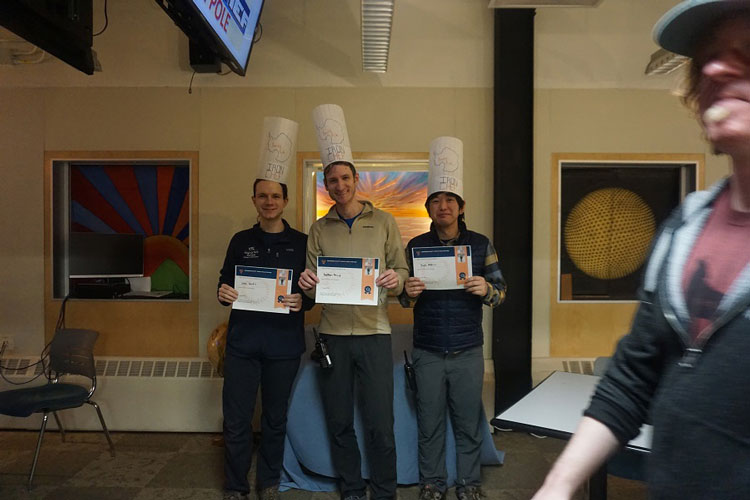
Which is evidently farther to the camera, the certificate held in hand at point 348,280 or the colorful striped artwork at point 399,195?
the colorful striped artwork at point 399,195

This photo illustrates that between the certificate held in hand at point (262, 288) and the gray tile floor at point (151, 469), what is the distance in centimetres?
118

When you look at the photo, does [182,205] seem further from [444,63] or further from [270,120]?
[444,63]

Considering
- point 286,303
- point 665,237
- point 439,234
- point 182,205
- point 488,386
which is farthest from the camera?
point 182,205

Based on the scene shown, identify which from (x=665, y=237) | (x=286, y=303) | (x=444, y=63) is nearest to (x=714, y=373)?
(x=665, y=237)

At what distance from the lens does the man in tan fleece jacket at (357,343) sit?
2.58m

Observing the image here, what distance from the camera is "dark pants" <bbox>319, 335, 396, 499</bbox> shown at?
8.45ft

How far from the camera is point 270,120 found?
2.91 meters

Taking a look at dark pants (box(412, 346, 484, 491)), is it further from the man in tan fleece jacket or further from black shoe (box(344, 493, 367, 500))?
black shoe (box(344, 493, 367, 500))

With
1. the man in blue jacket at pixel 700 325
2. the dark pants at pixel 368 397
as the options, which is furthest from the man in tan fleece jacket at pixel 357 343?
the man in blue jacket at pixel 700 325

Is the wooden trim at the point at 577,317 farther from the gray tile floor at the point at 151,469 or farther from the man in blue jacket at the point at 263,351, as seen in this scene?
the man in blue jacket at the point at 263,351

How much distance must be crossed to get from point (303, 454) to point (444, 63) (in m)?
3.04

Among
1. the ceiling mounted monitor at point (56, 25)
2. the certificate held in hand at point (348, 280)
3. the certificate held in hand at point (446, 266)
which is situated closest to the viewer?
the ceiling mounted monitor at point (56, 25)

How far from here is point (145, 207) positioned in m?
3.97

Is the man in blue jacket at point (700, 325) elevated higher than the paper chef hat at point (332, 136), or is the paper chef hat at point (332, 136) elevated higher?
the paper chef hat at point (332, 136)
